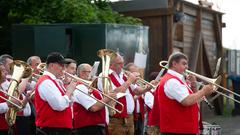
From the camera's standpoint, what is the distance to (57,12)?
40.1 ft

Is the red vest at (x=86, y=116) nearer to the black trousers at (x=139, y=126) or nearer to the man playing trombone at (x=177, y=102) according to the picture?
the man playing trombone at (x=177, y=102)

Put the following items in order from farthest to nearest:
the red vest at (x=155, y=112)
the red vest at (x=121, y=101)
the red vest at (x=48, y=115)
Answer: the red vest at (x=121, y=101), the red vest at (x=155, y=112), the red vest at (x=48, y=115)

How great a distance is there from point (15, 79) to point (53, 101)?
0.68 m

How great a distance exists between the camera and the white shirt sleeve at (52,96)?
6367 millimetres

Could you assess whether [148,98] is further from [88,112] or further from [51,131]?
[51,131]

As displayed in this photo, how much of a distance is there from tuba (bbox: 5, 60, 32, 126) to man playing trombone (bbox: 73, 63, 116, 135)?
70 centimetres

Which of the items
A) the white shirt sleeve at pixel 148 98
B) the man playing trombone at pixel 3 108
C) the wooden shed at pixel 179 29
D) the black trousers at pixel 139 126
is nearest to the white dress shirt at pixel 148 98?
the white shirt sleeve at pixel 148 98

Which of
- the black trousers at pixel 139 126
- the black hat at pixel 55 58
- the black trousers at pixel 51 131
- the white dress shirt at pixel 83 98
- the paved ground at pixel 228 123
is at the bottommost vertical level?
the paved ground at pixel 228 123

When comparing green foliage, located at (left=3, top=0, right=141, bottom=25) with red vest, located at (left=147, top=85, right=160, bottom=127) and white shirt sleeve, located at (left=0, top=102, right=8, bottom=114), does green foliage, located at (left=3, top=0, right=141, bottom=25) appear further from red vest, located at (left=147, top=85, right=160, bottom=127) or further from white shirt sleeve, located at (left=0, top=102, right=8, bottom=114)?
red vest, located at (left=147, top=85, right=160, bottom=127)

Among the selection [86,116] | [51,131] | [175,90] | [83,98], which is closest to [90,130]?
[86,116]

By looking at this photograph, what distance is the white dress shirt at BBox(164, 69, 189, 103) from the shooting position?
6250 mm

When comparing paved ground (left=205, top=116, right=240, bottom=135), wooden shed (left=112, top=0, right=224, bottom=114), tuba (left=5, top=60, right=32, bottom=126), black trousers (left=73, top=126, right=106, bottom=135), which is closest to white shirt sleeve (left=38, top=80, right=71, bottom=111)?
tuba (left=5, top=60, right=32, bottom=126)

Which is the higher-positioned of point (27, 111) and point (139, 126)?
point (27, 111)

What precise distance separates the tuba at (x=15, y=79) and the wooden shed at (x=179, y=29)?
7.32m
